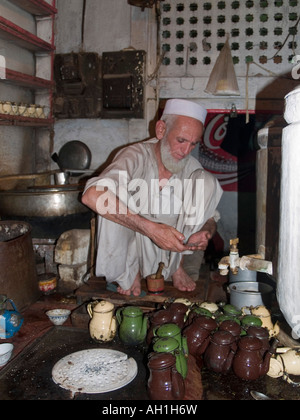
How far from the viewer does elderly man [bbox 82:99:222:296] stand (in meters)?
2.81

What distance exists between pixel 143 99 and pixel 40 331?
3.29 meters

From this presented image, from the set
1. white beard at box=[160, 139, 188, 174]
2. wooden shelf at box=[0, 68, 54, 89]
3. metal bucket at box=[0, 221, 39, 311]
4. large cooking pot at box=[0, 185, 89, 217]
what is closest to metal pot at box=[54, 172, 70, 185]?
large cooking pot at box=[0, 185, 89, 217]

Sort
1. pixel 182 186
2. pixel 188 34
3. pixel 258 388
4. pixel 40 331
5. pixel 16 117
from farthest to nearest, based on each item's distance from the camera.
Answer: pixel 188 34 < pixel 16 117 < pixel 182 186 < pixel 40 331 < pixel 258 388

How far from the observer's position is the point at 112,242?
282 cm

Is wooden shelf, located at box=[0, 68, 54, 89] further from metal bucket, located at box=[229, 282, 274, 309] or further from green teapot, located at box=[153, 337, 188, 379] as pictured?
green teapot, located at box=[153, 337, 188, 379]

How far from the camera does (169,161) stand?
3061 mm

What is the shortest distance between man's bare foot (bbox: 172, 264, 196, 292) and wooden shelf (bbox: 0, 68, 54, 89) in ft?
9.83

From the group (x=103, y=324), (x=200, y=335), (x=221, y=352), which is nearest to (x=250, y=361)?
(x=221, y=352)


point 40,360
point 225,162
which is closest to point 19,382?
point 40,360

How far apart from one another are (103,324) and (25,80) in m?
3.50

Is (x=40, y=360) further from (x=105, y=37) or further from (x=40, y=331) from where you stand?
(x=105, y=37)

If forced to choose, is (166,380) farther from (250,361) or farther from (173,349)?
(250,361)

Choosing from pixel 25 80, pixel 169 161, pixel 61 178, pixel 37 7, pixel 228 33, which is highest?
pixel 37 7

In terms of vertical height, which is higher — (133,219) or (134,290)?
(133,219)
